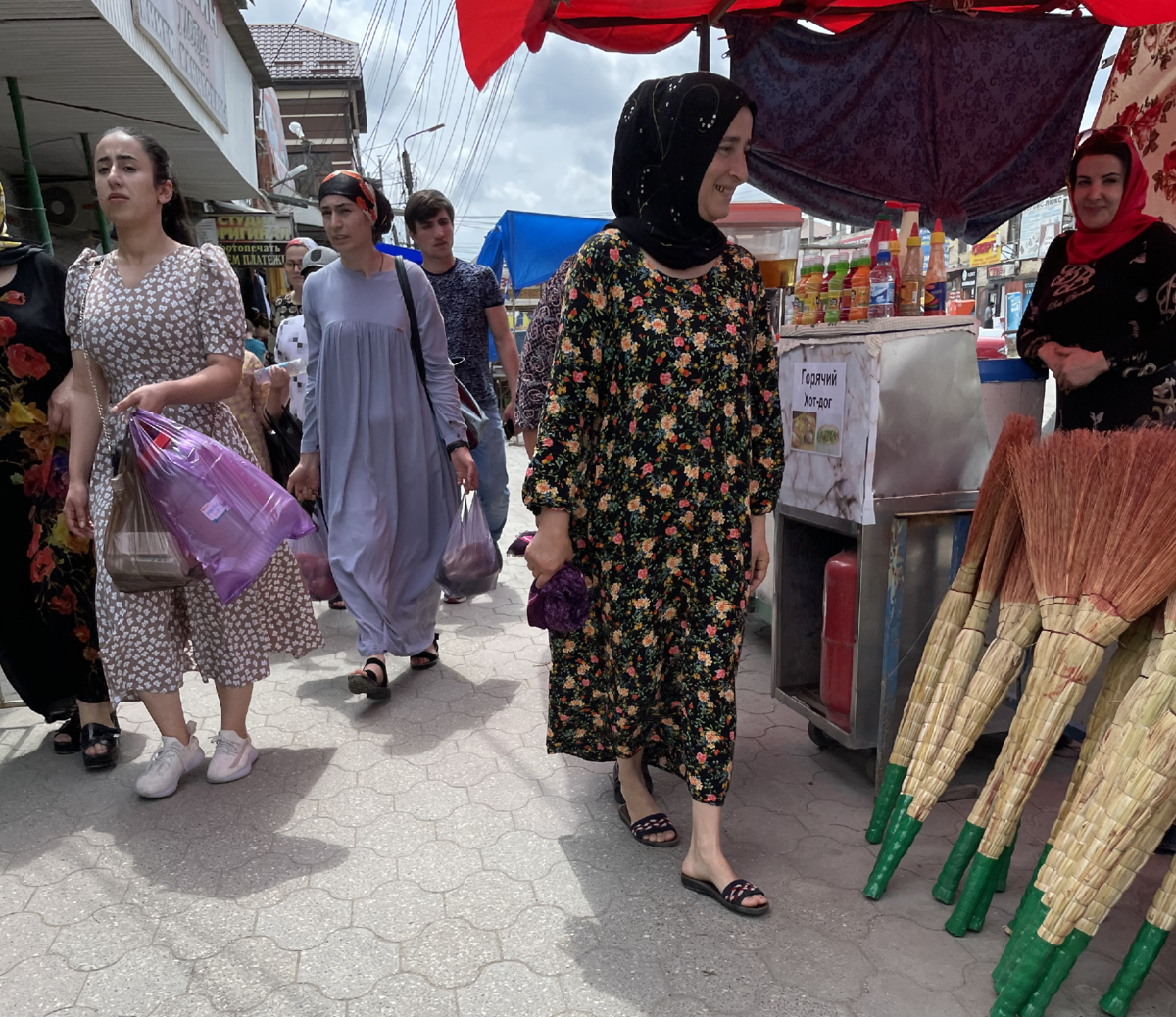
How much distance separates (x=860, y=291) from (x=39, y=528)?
277cm

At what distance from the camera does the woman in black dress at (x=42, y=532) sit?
2770 millimetres

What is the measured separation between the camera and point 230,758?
282 cm

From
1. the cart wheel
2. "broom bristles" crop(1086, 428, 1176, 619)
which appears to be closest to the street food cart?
the cart wheel

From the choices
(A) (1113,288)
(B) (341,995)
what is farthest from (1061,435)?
(B) (341,995)

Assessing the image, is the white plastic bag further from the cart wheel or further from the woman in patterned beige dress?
the cart wheel

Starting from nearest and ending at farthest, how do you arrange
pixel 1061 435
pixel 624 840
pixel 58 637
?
pixel 1061 435, pixel 624 840, pixel 58 637

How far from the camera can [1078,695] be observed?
183 centimetres

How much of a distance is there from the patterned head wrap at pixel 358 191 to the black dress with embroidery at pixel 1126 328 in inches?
96.4

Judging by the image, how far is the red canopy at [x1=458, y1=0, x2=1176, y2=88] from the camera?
2.61 metres

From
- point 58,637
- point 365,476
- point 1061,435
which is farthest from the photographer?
point 365,476

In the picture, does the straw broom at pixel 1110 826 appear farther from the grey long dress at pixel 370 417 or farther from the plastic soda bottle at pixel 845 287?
the grey long dress at pixel 370 417

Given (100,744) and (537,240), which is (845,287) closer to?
(100,744)

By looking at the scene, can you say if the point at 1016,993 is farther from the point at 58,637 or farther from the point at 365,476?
the point at 58,637

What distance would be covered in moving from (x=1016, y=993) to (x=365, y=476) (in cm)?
267
